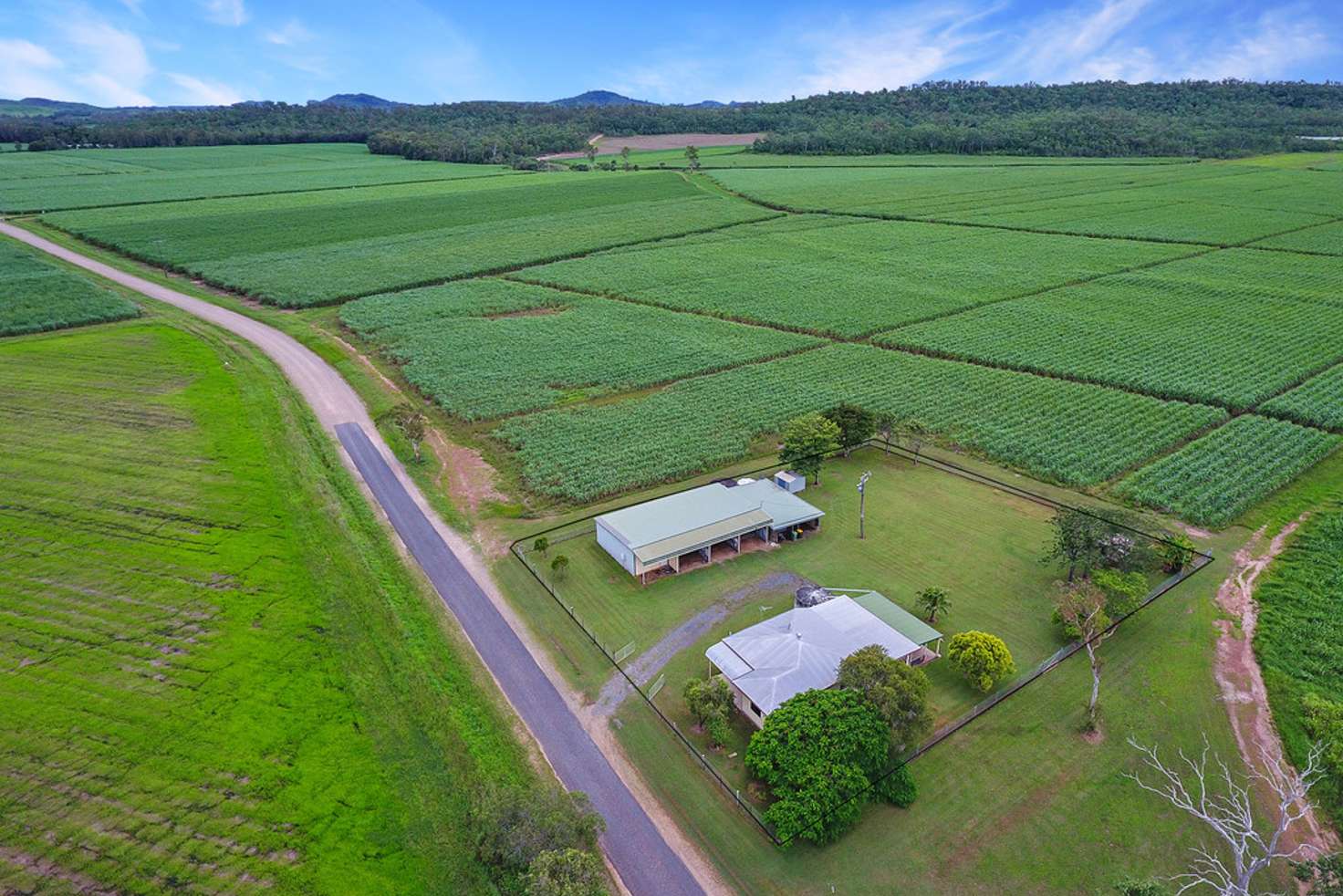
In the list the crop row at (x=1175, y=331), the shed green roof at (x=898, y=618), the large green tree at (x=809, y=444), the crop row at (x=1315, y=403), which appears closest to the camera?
the shed green roof at (x=898, y=618)

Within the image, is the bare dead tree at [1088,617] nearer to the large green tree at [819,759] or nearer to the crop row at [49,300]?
the large green tree at [819,759]

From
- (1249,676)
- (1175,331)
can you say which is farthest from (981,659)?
(1175,331)

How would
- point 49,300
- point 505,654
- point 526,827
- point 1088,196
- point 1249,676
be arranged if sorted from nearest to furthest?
point 526,827
point 1249,676
point 505,654
point 49,300
point 1088,196

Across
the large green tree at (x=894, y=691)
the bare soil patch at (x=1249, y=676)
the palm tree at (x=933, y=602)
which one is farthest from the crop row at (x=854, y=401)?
the large green tree at (x=894, y=691)

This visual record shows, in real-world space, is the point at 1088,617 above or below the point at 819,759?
below

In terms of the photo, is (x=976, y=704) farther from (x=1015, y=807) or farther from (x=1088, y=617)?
(x=1088, y=617)

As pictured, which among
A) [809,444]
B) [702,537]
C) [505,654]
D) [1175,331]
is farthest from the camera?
[1175,331]

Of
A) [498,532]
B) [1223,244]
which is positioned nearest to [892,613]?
[498,532]
